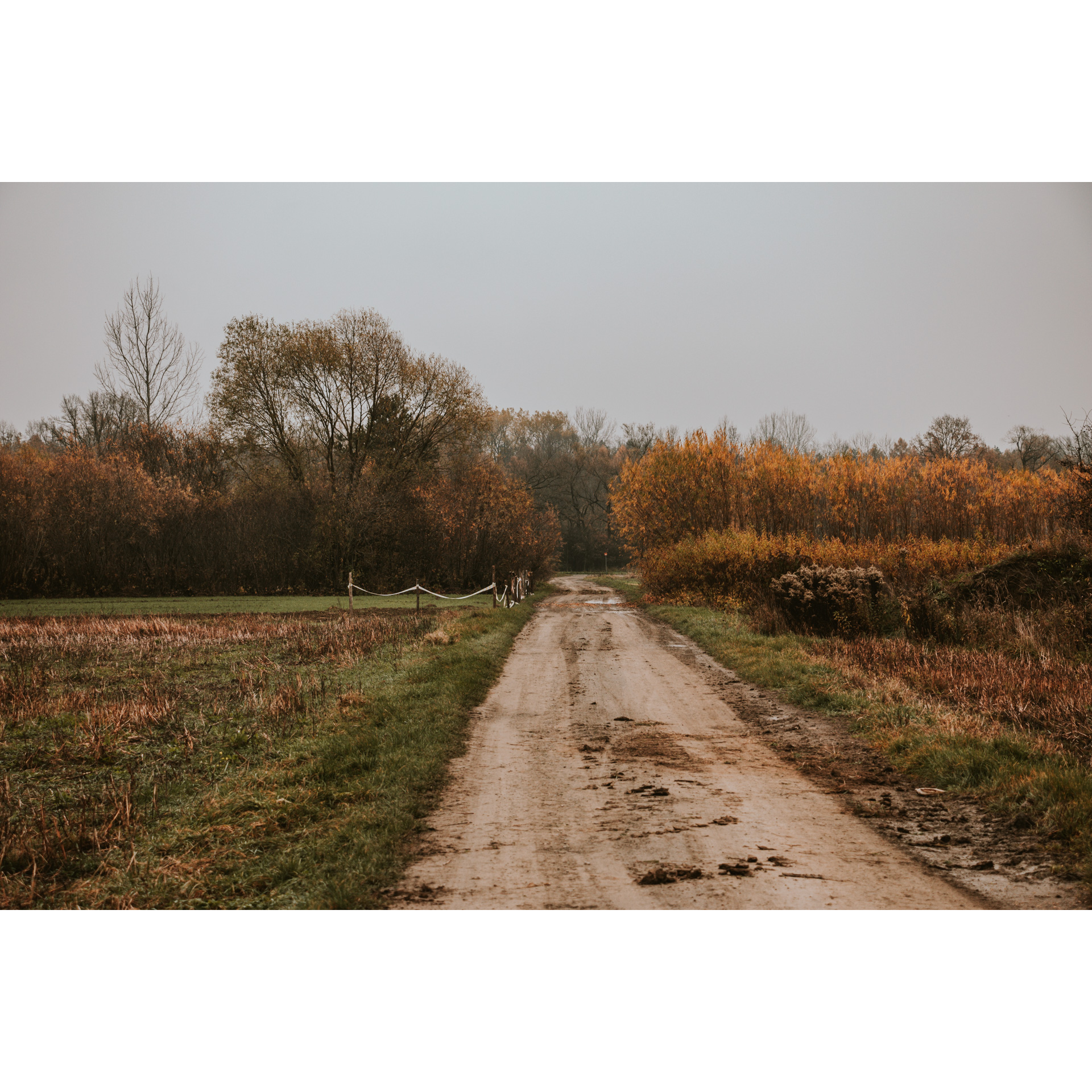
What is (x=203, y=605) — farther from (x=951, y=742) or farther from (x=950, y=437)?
(x=950, y=437)

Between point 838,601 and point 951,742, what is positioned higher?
point 838,601

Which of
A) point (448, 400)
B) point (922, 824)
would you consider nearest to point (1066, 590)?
point (922, 824)

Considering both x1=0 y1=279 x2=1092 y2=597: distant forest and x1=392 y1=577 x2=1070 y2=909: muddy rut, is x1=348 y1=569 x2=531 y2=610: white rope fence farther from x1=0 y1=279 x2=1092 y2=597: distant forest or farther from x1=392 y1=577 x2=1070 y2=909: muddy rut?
x1=392 y1=577 x2=1070 y2=909: muddy rut

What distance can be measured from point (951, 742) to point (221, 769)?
7.10m

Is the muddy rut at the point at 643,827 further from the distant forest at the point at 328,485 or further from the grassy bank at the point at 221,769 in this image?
the distant forest at the point at 328,485

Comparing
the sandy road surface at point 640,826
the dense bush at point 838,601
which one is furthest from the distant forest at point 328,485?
the sandy road surface at point 640,826

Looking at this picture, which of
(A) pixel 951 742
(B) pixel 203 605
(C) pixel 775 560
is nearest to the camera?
(A) pixel 951 742

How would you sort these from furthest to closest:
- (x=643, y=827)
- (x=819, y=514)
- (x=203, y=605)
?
(x=203, y=605), (x=819, y=514), (x=643, y=827)

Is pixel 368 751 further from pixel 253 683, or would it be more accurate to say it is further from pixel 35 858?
pixel 253 683

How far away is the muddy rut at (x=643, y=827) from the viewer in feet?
14.4

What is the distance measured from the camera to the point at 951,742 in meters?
7.01

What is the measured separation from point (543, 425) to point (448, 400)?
37.7m

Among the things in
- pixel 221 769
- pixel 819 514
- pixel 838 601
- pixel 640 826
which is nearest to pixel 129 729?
pixel 221 769

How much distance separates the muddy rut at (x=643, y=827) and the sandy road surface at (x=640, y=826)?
0.04ft
